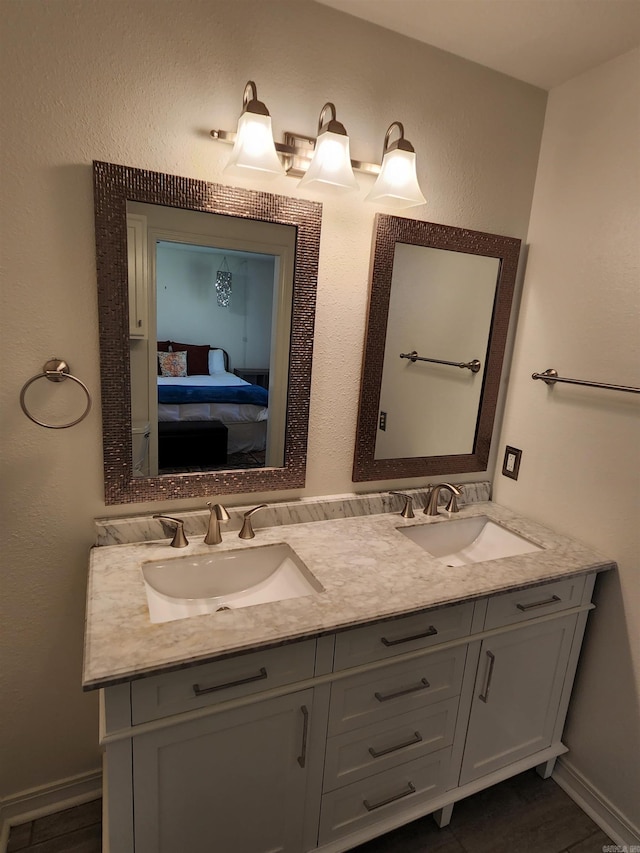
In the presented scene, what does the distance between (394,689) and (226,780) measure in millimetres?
455

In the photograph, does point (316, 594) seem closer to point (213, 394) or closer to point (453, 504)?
point (213, 394)

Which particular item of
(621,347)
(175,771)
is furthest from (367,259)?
(175,771)

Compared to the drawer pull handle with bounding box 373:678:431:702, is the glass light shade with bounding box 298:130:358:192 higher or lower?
higher

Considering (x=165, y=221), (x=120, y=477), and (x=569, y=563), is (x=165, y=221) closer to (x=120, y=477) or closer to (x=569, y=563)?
(x=120, y=477)

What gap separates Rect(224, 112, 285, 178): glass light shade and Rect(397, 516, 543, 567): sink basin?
46.2 inches

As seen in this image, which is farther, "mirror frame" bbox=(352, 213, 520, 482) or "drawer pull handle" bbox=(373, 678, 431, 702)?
"mirror frame" bbox=(352, 213, 520, 482)

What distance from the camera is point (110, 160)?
1.18 meters

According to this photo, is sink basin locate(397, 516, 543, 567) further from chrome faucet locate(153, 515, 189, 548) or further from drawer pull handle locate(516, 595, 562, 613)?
chrome faucet locate(153, 515, 189, 548)

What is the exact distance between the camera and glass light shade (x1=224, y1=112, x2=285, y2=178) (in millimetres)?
1195

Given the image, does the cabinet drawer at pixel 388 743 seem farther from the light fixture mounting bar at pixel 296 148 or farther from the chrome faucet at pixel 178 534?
the light fixture mounting bar at pixel 296 148

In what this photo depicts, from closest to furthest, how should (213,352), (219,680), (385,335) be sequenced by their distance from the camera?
(219,680) < (213,352) < (385,335)

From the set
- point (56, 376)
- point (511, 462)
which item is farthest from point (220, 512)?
point (511, 462)

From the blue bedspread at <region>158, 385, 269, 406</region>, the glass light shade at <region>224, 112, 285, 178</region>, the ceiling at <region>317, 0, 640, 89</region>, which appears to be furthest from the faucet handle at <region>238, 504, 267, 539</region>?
the ceiling at <region>317, 0, 640, 89</region>

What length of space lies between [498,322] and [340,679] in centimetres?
134
